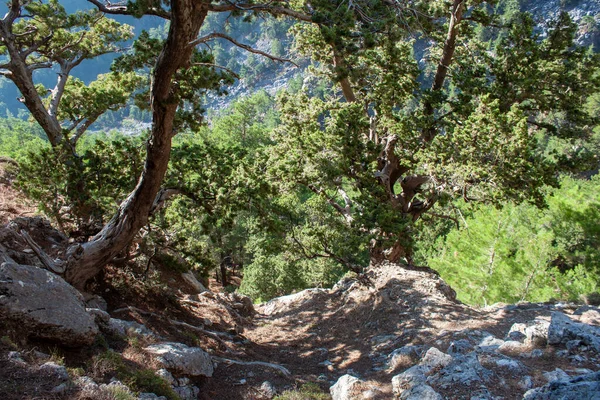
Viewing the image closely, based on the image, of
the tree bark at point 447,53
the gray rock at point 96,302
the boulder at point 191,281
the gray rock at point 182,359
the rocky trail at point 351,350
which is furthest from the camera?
the boulder at point 191,281

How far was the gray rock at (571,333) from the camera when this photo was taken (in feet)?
17.6

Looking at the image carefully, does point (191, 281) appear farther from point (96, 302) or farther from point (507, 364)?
point (507, 364)

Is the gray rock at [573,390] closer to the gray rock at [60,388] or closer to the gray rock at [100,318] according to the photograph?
the gray rock at [60,388]

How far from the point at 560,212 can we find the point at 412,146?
1048 centimetres

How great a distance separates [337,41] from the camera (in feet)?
16.4

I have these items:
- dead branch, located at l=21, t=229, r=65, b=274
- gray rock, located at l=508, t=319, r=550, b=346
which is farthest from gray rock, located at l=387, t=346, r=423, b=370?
dead branch, located at l=21, t=229, r=65, b=274

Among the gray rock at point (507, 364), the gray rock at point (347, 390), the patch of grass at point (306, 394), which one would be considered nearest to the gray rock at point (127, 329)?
the patch of grass at point (306, 394)

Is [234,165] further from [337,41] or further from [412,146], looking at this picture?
[412,146]

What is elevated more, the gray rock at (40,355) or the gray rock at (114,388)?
the gray rock at (40,355)

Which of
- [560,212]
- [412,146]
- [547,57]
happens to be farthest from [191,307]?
[560,212]

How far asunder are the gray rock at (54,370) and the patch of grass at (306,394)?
8.15 ft

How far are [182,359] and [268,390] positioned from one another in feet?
4.09

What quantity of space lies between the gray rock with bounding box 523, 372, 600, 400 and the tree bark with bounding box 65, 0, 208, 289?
5.13m

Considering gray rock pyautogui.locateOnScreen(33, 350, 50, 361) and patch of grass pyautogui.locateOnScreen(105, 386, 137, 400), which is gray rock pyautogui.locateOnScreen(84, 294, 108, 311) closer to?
gray rock pyautogui.locateOnScreen(33, 350, 50, 361)
